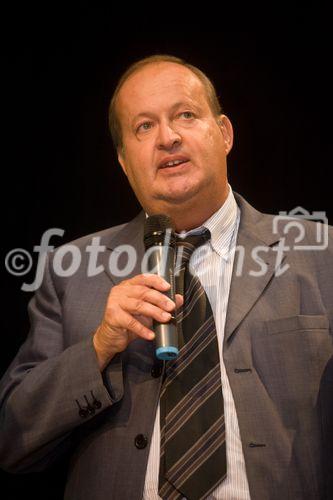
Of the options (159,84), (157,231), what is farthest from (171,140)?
(157,231)

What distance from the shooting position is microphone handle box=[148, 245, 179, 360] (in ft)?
4.55

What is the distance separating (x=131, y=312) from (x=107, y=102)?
1.38 meters

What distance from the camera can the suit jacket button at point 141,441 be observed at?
171cm

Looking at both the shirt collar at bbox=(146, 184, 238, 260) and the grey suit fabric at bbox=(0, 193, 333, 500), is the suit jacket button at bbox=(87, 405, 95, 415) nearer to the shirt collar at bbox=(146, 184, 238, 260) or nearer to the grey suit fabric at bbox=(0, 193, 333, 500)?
the grey suit fabric at bbox=(0, 193, 333, 500)

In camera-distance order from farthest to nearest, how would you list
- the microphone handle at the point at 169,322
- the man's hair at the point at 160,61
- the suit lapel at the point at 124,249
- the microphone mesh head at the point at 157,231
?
the man's hair at the point at 160,61 < the suit lapel at the point at 124,249 < the microphone mesh head at the point at 157,231 < the microphone handle at the point at 169,322

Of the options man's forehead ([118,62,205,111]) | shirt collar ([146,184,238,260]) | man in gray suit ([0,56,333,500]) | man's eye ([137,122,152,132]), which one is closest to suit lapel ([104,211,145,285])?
man in gray suit ([0,56,333,500])

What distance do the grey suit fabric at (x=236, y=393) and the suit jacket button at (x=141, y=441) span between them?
10 millimetres

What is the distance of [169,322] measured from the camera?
1.42 m

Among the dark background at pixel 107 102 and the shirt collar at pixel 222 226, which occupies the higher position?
the dark background at pixel 107 102

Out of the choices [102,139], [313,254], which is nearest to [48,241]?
[102,139]

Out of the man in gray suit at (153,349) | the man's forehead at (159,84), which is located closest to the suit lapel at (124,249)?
the man in gray suit at (153,349)

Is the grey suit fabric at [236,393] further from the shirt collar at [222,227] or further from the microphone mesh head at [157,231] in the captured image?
the microphone mesh head at [157,231]

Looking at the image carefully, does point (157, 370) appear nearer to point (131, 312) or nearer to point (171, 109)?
point (131, 312)

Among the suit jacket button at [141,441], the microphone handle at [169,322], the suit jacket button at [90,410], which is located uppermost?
the microphone handle at [169,322]
